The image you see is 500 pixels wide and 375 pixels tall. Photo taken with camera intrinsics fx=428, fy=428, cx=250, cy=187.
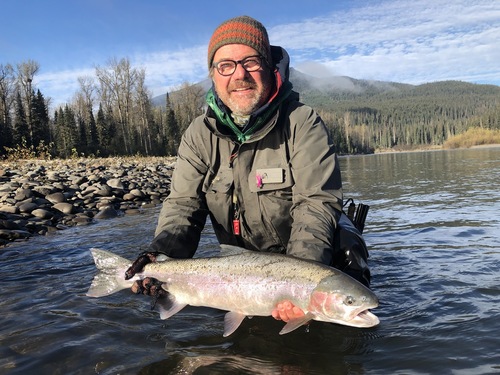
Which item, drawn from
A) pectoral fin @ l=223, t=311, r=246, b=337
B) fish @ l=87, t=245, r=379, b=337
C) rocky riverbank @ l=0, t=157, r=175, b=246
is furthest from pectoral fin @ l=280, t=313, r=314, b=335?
rocky riverbank @ l=0, t=157, r=175, b=246

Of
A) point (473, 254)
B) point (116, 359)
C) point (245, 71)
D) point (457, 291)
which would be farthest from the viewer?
point (473, 254)

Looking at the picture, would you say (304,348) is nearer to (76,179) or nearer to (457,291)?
(457,291)

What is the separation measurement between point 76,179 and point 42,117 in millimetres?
39587

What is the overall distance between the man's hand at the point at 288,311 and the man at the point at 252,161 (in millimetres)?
781

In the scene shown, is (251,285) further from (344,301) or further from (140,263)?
(140,263)

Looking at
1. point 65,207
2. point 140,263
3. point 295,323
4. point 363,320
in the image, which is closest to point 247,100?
point 140,263

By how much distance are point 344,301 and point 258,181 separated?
1472 mm

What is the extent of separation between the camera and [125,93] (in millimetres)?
55531

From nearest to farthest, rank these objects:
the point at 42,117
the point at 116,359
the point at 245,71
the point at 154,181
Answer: the point at 116,359 → the point at 245,71 → the point at 154,181 → the point at 42,117

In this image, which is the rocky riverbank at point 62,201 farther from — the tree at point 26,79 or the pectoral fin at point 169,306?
the tree at point 26,79

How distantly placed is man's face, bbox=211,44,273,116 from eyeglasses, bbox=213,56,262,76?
2cm

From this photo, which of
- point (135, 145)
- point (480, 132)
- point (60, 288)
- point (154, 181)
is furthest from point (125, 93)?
point (480, 132)

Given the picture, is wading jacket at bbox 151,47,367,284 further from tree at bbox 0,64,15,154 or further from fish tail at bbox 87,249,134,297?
tree at bbox 0,64,15,154

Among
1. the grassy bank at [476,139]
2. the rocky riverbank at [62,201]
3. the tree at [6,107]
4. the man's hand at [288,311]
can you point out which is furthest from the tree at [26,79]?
the grassy bank at [476,139]
